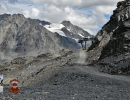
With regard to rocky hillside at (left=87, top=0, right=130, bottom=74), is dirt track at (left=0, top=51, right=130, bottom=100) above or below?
below

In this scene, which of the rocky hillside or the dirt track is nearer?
the dirt track

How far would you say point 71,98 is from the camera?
45.5 ft

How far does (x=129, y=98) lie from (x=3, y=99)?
21.3 ft

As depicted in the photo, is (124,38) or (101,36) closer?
(124,38)

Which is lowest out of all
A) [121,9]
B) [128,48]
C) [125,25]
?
[128,48]

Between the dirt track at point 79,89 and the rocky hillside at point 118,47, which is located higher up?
the rocky hillside at point 118,47

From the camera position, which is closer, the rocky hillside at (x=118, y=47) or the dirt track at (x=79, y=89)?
the dirt track at (x=79, y=89)

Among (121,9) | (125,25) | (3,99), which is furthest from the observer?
(121,9)

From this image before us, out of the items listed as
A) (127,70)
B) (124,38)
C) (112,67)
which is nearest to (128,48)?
(124,38)

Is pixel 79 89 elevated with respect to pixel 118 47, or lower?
lower

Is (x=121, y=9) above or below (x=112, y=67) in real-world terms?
above

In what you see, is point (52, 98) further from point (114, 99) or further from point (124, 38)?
point (124, 38)

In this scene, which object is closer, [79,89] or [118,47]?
[79,89]

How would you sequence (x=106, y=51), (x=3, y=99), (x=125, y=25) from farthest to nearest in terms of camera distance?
(x=106, y=51), (x=125, y=25), (x=3, y=99)
